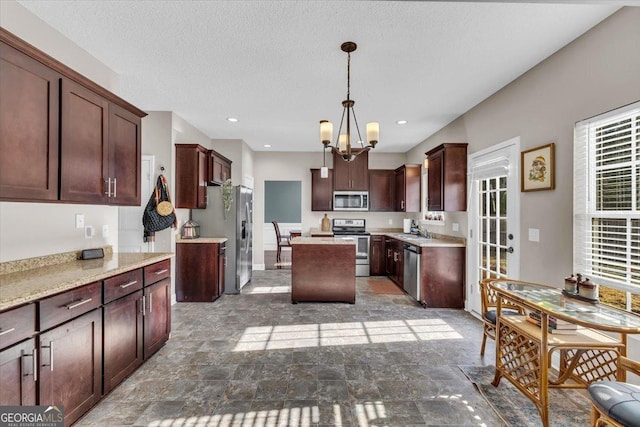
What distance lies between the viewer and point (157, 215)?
12.6 ft

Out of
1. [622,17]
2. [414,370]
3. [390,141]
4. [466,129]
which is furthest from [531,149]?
[390,141]

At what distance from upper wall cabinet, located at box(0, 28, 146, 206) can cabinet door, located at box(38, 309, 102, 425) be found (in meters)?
0.80

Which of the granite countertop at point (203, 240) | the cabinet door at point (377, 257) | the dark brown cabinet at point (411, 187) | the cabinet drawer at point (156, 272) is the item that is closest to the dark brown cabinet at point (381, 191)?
the dark brown cabinet at point (411, 187)

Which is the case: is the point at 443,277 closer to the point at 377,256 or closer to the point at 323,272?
the point at 323,272

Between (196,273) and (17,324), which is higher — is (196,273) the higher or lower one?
the lower one

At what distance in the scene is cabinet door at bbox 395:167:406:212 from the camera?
19.1 feet

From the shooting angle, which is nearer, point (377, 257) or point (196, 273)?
point (196, 273)

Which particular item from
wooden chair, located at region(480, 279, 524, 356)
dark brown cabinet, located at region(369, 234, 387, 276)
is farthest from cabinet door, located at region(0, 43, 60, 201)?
dark brown cabinet, located at region(369, 234, 387, 276)

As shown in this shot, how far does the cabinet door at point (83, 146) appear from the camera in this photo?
6.25ft

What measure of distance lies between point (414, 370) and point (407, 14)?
275 cm

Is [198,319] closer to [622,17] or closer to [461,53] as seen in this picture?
[461,53]

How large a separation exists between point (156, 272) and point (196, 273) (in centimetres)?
174

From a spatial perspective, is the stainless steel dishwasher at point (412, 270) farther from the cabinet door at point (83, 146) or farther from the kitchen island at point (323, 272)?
the cabinet door at point (83, 146)

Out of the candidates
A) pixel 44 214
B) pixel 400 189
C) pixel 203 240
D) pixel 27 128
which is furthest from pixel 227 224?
pixel 400 189
